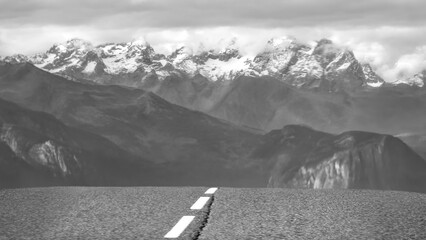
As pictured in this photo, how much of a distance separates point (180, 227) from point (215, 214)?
8.31 feet

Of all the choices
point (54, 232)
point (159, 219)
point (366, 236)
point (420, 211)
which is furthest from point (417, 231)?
point (54, 232)

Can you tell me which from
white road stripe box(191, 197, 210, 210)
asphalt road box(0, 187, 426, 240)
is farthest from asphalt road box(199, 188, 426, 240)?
white road stripe box(191, 197, 210, 210)

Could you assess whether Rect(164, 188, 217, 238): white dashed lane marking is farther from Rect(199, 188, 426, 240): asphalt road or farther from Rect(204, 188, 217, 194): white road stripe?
Rect(204, 188, 217, 194): white road stripe

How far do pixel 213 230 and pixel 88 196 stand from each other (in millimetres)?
8536

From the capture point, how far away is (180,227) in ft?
57.0

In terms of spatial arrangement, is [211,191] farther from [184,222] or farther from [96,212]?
[184,222]

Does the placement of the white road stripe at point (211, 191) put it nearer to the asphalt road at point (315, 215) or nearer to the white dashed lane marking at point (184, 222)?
the asphalt road at point (315, 215)

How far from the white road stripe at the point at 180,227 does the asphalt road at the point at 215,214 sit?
0.47 ft

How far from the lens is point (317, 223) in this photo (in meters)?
18.3

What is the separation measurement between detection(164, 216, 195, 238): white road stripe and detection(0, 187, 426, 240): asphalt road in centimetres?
14

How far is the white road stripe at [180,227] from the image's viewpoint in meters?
16.2

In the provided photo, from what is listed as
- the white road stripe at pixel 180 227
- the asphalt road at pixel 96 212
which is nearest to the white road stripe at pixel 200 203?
the asphalt road at pixel 96 212

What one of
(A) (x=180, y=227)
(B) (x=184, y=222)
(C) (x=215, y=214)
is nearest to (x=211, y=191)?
(C) (x=215, y=214)

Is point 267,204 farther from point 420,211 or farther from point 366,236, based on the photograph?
point 366,236
